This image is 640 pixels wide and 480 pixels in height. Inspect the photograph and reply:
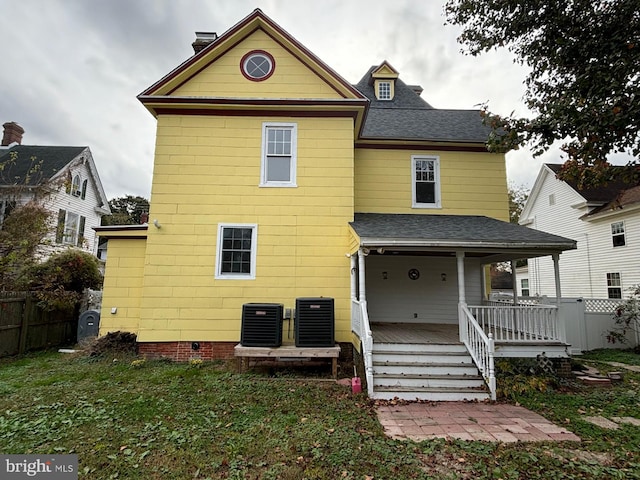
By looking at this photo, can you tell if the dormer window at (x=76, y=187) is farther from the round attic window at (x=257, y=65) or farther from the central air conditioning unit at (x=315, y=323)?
the central air conditioning unit at (x=315, y=323)

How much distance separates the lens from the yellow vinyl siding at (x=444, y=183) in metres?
9.73

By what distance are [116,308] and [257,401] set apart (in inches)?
223

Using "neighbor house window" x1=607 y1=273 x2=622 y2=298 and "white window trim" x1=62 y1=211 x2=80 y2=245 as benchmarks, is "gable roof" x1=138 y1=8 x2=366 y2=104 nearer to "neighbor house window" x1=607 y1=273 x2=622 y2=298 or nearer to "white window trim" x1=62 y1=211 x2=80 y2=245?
"white window trim" x1=62 y1=211 x2=80 y2=245

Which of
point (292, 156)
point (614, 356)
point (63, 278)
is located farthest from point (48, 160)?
point (614, 356)

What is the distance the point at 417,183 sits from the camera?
988 centimetres

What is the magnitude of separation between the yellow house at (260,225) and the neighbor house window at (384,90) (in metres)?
5.11

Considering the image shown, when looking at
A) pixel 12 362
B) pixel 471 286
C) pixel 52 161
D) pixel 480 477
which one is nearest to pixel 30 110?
pixel 52 161

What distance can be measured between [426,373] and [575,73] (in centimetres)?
736

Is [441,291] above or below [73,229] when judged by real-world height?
below

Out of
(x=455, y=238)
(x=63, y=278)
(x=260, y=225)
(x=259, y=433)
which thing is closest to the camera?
(x=259, y=433)

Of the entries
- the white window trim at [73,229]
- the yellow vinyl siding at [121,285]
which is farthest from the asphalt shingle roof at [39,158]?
the yellow vinyl siding at [121,285]

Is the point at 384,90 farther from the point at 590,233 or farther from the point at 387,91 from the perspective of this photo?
the point at 590,233

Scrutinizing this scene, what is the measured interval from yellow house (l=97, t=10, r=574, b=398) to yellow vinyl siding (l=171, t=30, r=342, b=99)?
0.03 metres

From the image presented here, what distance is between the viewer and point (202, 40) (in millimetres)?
10250
